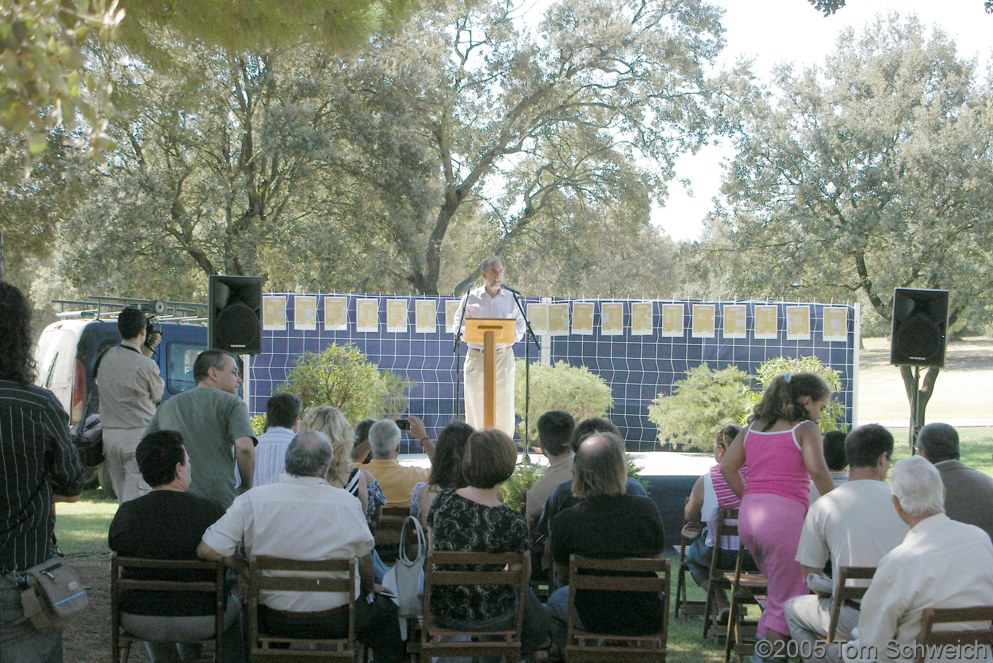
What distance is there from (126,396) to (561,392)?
5367 mm

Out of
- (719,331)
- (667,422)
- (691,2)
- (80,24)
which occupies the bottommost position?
(667,422)

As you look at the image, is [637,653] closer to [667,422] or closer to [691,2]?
[667,422]

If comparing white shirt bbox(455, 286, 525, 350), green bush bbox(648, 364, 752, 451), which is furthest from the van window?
green bush bbox(648, 364, 752, 451)

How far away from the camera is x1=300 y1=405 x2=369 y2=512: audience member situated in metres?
4.07

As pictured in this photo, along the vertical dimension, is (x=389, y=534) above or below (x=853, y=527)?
below

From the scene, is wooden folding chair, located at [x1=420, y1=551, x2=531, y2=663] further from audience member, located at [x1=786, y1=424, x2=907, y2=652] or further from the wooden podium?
the wooden podium

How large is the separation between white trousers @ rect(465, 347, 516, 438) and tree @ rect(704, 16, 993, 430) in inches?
395

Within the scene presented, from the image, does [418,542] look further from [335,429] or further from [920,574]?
[920,574]

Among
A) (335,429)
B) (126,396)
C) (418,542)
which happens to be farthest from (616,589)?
(126,396)

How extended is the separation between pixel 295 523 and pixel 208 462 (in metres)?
1.40

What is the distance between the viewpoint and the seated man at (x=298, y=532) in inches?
134

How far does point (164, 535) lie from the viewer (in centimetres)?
344

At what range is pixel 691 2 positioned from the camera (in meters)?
20.4

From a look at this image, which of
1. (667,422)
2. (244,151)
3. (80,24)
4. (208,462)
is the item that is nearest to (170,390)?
(667,422)
